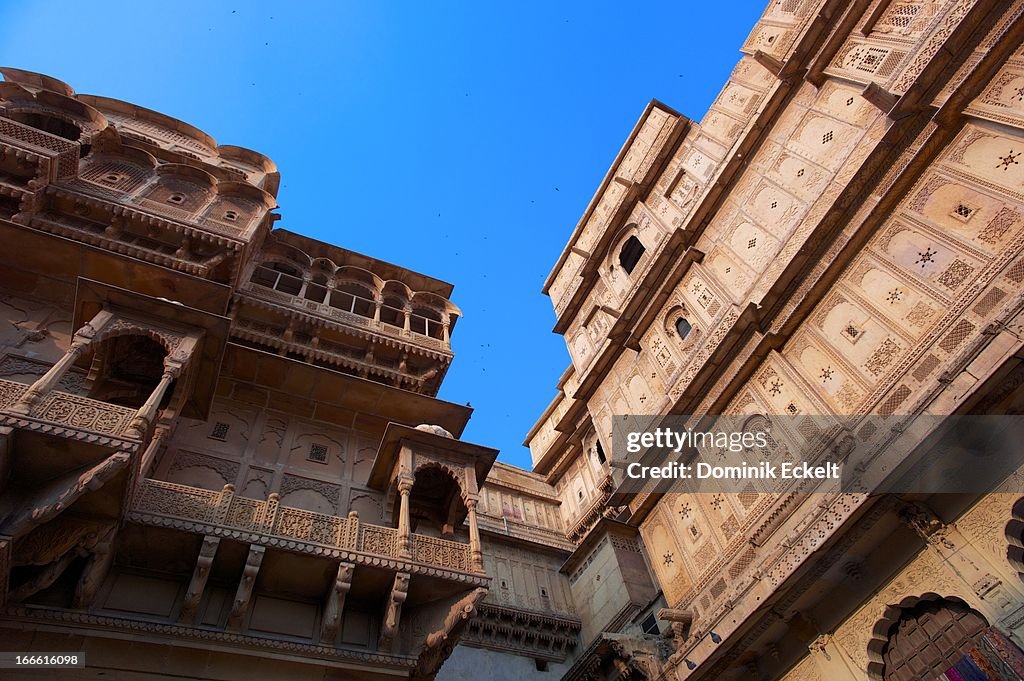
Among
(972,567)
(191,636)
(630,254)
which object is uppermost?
(972,567)

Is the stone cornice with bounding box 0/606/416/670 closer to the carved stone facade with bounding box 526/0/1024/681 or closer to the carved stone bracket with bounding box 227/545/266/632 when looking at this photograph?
the carved stone bracket with bounding box 227/545/266/632

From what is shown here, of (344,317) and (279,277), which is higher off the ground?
(344,317)

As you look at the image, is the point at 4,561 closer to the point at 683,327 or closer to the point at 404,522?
the point at 404,522

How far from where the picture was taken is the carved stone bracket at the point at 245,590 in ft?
24.0

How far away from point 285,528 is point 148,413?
8.03ft

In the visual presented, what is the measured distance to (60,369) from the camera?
24.6 feet

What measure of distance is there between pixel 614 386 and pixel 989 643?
10.0 metres

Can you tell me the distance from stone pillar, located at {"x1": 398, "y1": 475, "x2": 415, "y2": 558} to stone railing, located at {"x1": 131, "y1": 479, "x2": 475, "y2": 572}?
8 centimetres

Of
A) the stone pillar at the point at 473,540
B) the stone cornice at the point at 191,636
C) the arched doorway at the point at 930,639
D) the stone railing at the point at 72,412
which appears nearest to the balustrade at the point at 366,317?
the stone pillar at the point at 473,540

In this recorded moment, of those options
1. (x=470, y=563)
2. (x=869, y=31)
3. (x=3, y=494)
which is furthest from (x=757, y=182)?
(x=3, y=494)

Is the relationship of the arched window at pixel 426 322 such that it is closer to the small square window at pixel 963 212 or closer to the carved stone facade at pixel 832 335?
the carved stone facade at pixel 832 335

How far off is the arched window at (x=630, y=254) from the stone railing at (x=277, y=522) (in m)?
11.4

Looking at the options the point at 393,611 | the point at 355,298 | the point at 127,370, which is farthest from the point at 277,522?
the point at 355,298

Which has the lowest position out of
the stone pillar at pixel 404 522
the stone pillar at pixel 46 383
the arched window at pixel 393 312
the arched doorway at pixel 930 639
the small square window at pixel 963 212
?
the stone pillar at pixel 404 522
